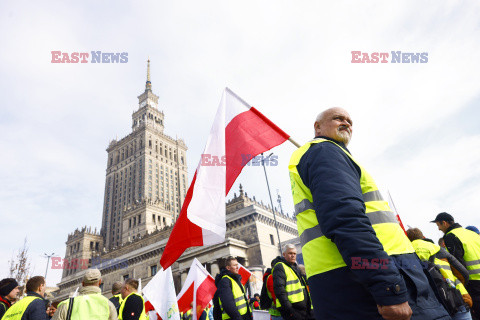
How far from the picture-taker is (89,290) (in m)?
4.25

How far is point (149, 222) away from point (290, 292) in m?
66.7

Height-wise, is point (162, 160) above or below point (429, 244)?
above

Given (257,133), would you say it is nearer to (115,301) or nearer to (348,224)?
(348,224)

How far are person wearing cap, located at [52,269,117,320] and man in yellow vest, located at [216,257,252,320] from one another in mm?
2462

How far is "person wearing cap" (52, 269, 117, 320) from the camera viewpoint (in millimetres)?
3943

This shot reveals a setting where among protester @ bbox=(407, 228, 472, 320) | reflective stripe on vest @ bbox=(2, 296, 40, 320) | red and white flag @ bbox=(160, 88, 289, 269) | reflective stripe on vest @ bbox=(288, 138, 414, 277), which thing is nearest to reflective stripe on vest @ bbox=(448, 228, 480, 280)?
protester @ bbox=(407, 228, 472, 320)

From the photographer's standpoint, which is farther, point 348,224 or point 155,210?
point 155,210

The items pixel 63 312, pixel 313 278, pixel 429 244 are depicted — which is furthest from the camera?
pixel 429 244

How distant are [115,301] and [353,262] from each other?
270 inches

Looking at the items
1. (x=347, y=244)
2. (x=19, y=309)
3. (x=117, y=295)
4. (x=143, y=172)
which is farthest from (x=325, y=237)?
(x=143, y=172)

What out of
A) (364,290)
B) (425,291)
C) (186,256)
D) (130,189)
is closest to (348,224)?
(364,290)

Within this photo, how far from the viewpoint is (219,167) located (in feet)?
15.6

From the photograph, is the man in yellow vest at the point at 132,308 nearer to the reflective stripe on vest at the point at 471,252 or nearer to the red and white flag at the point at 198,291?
the red and white flag at the point at 198,291

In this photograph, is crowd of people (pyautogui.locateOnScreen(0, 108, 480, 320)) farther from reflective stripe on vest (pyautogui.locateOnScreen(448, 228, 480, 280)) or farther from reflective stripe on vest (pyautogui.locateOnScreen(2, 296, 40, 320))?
reflective stripe on vest (pyautogui.locateOnScreen(448, 228, 480, 280))
